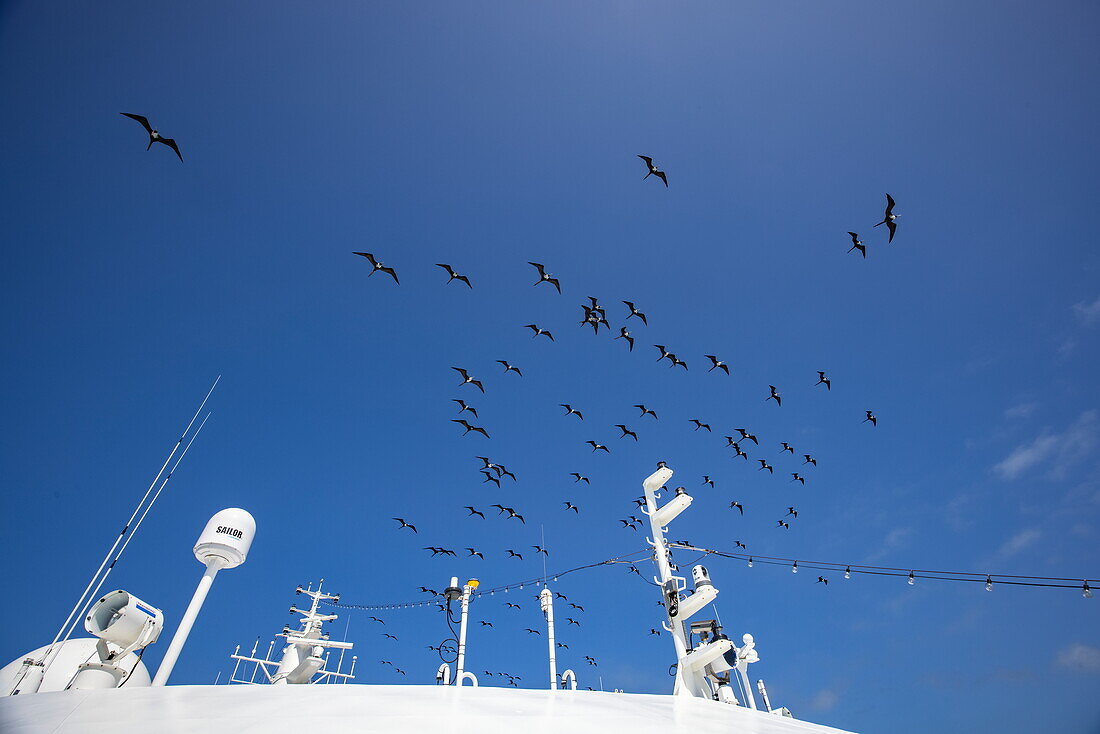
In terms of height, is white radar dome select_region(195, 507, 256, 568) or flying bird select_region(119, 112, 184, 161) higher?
flying bird select_region(119, 112, 184, 161)

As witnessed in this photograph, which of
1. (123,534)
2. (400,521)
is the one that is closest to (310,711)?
(123,534)

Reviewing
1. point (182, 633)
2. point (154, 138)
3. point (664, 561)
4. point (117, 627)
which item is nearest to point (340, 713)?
point (182, 633)

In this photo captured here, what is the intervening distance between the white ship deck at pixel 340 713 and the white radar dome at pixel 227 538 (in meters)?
3.45

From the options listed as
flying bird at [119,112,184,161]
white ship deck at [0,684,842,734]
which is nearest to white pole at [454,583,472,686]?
white ship deck at [0,684,842,734]

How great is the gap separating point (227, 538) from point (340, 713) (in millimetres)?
6482

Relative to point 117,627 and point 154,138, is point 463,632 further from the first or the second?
point 154,138

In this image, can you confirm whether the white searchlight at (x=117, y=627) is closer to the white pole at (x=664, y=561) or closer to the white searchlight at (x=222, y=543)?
the white searchlight at (x=222, y=543)

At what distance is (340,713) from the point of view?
5797 millimetres

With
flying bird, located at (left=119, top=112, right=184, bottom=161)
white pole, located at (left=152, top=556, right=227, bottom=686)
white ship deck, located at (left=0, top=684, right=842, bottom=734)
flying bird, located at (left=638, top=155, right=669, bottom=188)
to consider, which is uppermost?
flying bird, located at (left=638, top=155, right=669, bottom=188)

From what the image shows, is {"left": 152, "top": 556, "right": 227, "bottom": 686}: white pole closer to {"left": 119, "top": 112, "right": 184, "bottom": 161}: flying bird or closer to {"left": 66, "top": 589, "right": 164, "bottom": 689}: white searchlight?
{"left": 66, "top": 589, "right": 164, "bottom": 689}: white searchlight

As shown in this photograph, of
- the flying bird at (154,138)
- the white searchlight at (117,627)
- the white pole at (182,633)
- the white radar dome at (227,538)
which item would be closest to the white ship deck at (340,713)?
the white pole at (182,633)

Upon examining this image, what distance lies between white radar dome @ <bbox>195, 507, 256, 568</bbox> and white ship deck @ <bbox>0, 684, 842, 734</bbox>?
345 cm

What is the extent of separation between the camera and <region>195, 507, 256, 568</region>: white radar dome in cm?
1037

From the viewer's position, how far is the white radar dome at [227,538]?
10.4 m
